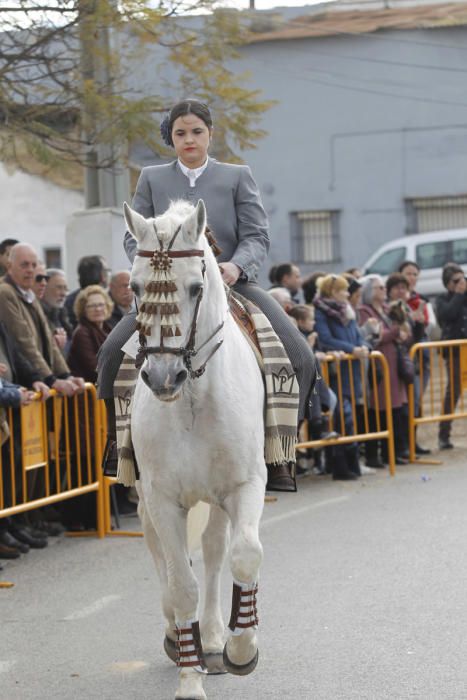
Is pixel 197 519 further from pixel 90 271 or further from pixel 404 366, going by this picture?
pixel 404 366

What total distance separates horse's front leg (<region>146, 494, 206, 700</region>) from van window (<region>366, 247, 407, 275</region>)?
22407 mm

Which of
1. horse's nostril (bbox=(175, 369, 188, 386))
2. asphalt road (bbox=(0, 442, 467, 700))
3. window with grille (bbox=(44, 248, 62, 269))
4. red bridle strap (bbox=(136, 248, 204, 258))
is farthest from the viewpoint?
window with grille (bbox=(44, 248, 62, 269))

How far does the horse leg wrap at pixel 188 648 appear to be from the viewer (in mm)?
5844

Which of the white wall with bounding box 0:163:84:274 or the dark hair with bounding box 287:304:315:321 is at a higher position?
the white wall with bounding box 0:163:84:274

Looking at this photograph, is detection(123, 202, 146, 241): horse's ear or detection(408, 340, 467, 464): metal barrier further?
detection(408, 340, 467, 464): metal barrier

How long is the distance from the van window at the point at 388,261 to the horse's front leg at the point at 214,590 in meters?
21.6

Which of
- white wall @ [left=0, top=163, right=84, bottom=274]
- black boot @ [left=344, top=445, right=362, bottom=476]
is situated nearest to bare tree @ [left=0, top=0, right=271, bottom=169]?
black boot @ [left=344, top=445, right=362, bottom=476]

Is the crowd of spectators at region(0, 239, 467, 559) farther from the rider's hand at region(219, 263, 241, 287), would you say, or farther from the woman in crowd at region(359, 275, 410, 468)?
the rider's hand at region(219, 263, 241, 287)

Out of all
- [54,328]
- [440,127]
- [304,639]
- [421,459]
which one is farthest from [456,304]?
[440,127]

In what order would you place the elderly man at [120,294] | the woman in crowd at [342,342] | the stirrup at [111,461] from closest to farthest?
1. the stirrup at [111,461]
2. the elderly man at [120,294]
3. the woman in crowd at [342,342]

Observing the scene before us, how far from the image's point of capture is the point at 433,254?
27.7 metres

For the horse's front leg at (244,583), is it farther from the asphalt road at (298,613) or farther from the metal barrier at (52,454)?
the metal barrier at (52,454)

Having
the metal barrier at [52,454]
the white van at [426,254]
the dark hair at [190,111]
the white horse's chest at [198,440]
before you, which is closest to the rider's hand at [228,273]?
the white horse's chest at [198,440]

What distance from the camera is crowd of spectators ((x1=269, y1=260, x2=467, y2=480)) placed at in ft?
43.4
